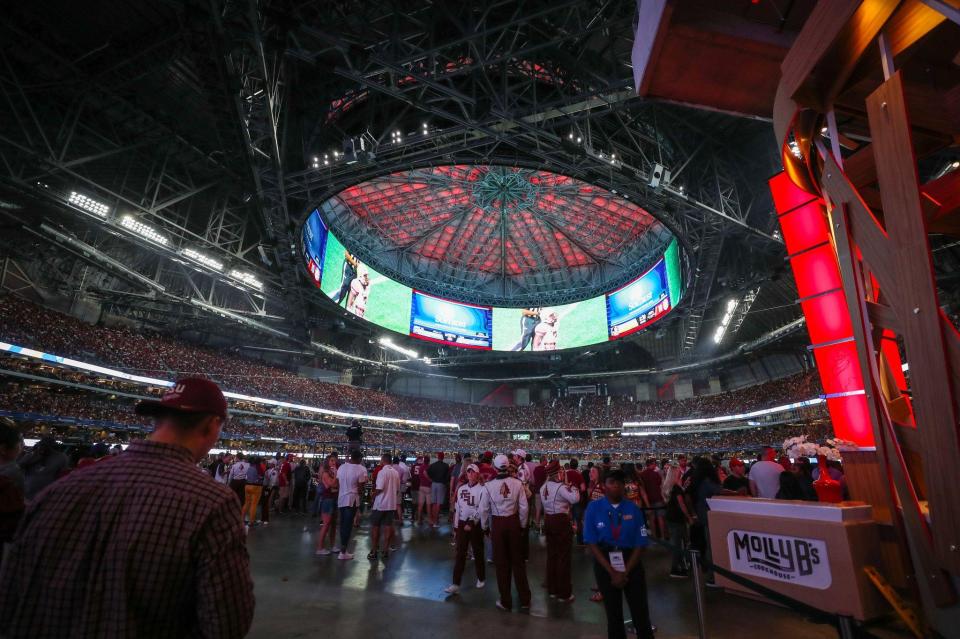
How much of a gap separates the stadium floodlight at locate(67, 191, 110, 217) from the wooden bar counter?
72.1ft

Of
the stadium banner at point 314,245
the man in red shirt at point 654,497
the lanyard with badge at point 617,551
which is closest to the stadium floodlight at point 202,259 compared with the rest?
the stadium banner at point 314,245

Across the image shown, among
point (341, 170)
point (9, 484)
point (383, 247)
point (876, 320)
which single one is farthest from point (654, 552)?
point (383, 247)

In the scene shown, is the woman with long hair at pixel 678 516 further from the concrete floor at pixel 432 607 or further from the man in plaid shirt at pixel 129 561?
the man in plaid shirt at pixel 129 561

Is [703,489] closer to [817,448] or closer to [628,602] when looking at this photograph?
[817,448]

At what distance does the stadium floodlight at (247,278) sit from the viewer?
2346 centimetres

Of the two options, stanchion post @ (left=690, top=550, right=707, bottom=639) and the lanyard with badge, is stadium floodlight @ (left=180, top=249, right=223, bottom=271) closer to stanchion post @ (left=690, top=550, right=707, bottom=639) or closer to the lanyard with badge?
the lanyard with badge

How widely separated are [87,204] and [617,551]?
70.2 ft

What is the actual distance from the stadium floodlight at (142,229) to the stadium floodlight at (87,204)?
687 millimetres

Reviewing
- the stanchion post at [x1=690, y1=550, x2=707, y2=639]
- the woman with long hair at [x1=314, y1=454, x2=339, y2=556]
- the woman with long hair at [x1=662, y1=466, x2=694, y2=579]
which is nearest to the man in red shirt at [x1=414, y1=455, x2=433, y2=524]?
the woman with long hair at [x1=314, y1=454, x2=339, y2=556]

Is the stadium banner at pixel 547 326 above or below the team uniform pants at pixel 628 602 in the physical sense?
above

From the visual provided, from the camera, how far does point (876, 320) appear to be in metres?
3.92

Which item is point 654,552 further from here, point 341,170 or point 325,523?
point 341,170

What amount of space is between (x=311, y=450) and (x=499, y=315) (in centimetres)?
1810

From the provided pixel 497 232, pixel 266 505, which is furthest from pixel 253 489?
pixel 497 232
